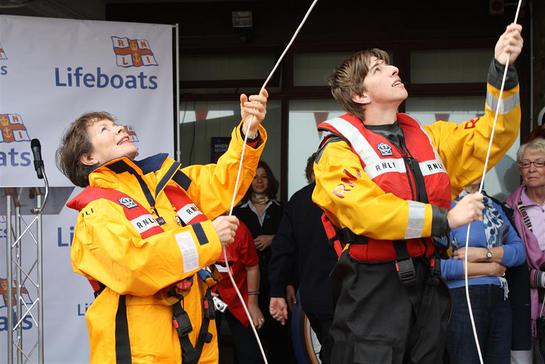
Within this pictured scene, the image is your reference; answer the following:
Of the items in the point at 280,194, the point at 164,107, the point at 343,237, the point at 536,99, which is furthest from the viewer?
the point at 280,194

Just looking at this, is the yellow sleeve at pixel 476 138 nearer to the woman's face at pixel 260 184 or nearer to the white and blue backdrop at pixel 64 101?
the white and blue backdrop at pixel 64 101

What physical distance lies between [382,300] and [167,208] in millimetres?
897

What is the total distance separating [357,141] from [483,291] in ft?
5.50

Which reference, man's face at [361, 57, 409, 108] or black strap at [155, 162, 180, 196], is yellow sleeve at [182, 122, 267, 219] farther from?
man's face at [361, 57, 409, 108]

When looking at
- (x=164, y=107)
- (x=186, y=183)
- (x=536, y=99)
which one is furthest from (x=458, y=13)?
(x=186, y=183)

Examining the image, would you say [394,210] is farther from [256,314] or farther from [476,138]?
[256,314]

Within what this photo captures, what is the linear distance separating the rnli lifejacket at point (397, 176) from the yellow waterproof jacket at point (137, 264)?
56 centimetres

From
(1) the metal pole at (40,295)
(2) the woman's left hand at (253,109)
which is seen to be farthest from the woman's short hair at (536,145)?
(1) the metal pole at (40,295)

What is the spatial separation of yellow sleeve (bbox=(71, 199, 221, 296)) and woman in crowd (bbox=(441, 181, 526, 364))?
1784mm

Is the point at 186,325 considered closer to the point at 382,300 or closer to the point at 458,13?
the point at 382,300

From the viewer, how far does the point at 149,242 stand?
2.80 m

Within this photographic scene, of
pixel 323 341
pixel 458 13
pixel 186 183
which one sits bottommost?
pixel 323 341

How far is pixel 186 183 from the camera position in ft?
10.6

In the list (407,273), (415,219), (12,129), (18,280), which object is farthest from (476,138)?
(12,129)
